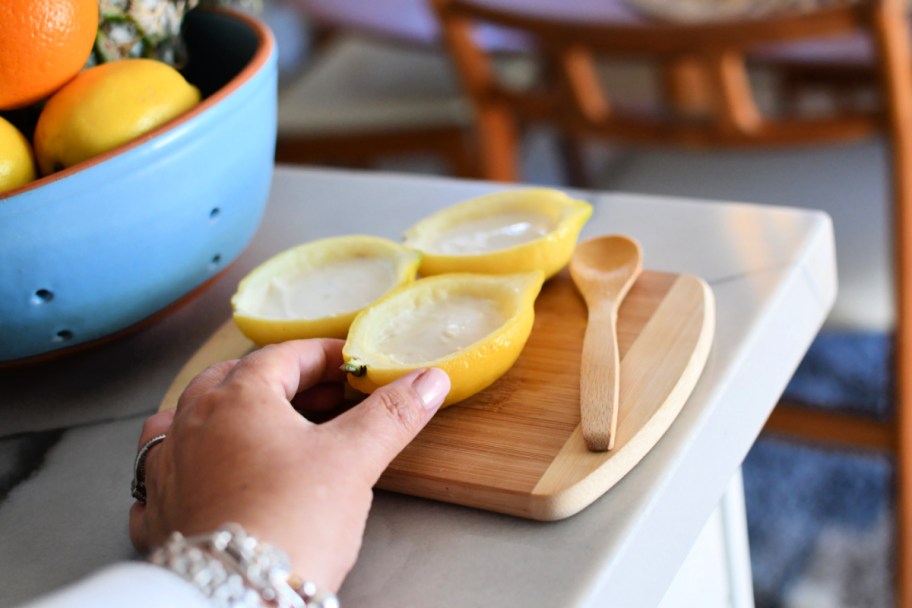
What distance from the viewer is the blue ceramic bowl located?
2.13ft

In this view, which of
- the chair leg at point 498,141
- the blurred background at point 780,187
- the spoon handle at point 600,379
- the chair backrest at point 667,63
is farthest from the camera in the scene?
the chair leg at point 498,141

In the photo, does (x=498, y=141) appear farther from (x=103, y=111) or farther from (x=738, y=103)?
(x=103, y=111)

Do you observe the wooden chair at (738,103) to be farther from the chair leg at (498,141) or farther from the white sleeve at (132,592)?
the white sleeve at (132,592)

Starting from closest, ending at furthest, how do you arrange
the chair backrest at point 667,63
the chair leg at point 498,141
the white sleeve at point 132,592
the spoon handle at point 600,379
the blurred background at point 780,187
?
1. the white sleeve at point 132,592
2. the spoon handle at point 600,379
3. the chair backrest at point 667,63
4. the blurred background at point 780,187
5. the chair leg at point 498,141

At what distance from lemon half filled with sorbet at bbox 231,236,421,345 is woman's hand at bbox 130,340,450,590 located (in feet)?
0.24

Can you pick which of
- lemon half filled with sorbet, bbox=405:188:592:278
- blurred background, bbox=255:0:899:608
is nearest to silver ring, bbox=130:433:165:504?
lemon half filled with sorbet, bbox=405:188:592:278

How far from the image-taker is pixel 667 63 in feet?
4.12

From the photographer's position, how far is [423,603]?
515 millimetres

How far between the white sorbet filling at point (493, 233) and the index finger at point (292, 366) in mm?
151

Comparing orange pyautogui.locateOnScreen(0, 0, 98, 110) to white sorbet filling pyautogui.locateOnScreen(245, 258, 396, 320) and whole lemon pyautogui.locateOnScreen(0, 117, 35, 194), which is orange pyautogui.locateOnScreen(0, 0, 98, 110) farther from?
white sorbet filling pyautogui.locateOnScreen(245, 258, 396, 320)

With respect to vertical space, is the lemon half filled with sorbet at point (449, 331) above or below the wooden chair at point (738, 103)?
above

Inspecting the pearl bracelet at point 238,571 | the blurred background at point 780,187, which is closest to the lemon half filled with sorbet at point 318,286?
the pearl bracelet at point 238,571

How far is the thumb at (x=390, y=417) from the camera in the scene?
543 mm

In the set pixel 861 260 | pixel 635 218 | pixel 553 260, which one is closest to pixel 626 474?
pixel 553 260
